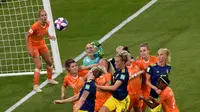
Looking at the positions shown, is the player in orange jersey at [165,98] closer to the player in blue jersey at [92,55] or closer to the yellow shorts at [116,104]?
the yellow shorts at [116,104]

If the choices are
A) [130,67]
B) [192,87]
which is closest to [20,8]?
[192,87]

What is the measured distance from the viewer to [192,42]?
60.9ft

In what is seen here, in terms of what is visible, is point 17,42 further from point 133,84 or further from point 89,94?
point 89,94

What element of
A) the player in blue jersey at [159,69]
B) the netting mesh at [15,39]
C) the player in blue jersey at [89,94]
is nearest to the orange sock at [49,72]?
the netting mesh at [15,39]

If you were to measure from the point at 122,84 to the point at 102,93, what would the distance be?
0.88 metres

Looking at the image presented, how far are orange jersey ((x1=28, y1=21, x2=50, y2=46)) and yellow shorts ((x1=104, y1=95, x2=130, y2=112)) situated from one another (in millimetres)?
4708

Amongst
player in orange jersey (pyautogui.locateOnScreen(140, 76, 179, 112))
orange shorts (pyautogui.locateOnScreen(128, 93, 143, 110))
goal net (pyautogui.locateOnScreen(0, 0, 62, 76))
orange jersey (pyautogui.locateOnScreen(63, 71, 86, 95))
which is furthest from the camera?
goal net (pyautogui.locateOnScreen(0, 0, 62, 76))

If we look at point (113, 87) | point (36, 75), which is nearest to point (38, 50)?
point (36, 75)

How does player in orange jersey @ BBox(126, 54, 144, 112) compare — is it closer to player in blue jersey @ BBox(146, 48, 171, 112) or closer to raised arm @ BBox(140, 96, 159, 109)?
player in blue jersey @ BBox(146, 48, 171, 112)

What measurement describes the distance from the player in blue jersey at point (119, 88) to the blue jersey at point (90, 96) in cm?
37

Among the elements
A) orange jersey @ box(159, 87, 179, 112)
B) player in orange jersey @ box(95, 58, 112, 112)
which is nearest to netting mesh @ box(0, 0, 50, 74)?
player in orange jersey @ box(95, 58, 112, 112)

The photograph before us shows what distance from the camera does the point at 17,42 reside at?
20797 millimetres

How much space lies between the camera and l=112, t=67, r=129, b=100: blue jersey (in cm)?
1084

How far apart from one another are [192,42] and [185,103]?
16.7 ft
